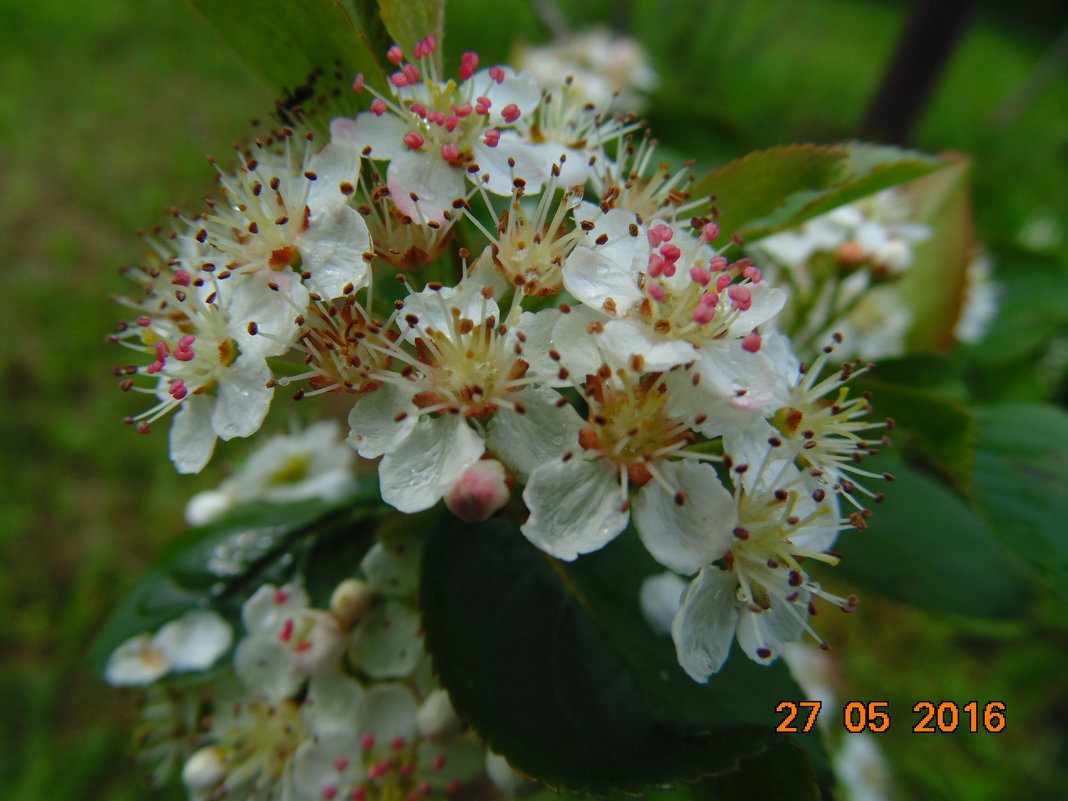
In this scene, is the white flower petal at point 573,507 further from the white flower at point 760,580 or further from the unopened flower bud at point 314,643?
the unopened flower bud at point 314,643

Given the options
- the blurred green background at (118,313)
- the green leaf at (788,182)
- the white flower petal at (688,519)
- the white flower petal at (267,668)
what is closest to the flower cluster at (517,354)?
the white flower petal at (688,519)

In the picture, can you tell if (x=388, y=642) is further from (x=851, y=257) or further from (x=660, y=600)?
(x=851, y=257)

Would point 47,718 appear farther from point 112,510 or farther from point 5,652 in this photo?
point 112,510

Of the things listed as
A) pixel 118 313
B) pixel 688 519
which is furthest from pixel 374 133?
pixel 118 313

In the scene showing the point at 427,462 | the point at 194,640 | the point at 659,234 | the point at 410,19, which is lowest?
the point at 194,640

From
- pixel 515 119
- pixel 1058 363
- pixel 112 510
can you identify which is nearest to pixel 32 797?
pixel 112 510

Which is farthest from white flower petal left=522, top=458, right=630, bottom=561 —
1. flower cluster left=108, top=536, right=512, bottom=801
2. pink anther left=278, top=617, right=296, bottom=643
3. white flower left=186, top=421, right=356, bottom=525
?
white flower left=186, top=421, right=356, bottom=525
